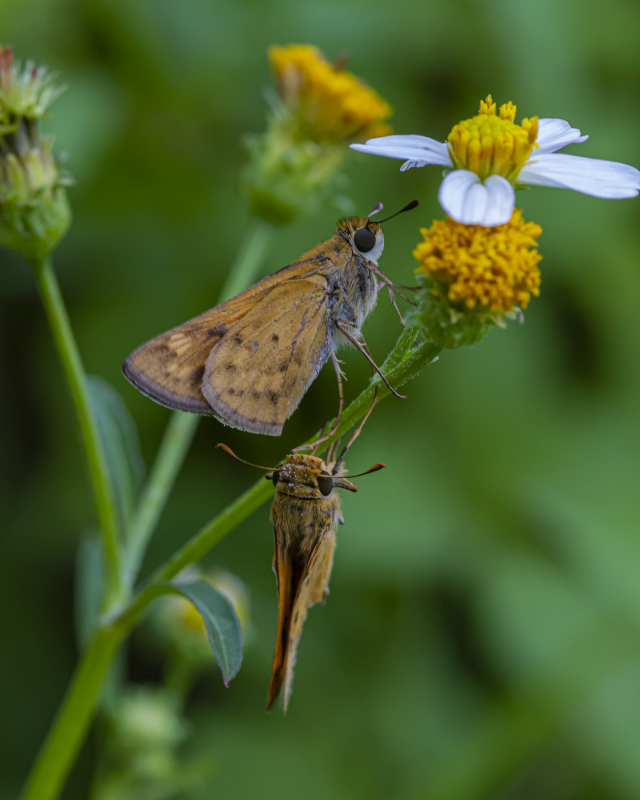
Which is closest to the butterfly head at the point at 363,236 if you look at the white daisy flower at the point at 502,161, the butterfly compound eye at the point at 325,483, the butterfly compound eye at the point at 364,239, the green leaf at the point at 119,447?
the butterfly compound eye at the point at 364,239

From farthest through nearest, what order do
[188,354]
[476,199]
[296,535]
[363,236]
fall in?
[363,236] < [188,354] < [296,535] < [476,199]

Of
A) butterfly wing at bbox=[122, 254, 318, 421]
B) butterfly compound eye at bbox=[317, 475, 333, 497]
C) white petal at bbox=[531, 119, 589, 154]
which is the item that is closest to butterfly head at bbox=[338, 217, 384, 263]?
butterfly wing at bbox=[122, 254, 318, 421]

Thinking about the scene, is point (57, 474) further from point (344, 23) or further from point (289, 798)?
Result: point (344, 23)

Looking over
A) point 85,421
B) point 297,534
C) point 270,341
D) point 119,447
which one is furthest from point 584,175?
point 119,447

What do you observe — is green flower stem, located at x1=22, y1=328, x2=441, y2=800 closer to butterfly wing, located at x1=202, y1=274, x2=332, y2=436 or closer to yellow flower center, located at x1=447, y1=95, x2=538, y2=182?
butterfly wing, located at x1=202, y1=274, x2=332, y2=436

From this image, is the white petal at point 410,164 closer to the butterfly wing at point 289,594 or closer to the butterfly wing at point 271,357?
the butterfly wing at point 271,357

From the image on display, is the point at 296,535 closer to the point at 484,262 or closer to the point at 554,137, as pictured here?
the point at 484,262

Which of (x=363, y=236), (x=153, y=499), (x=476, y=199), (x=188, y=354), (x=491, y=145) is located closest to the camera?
(x=476, y=199)
